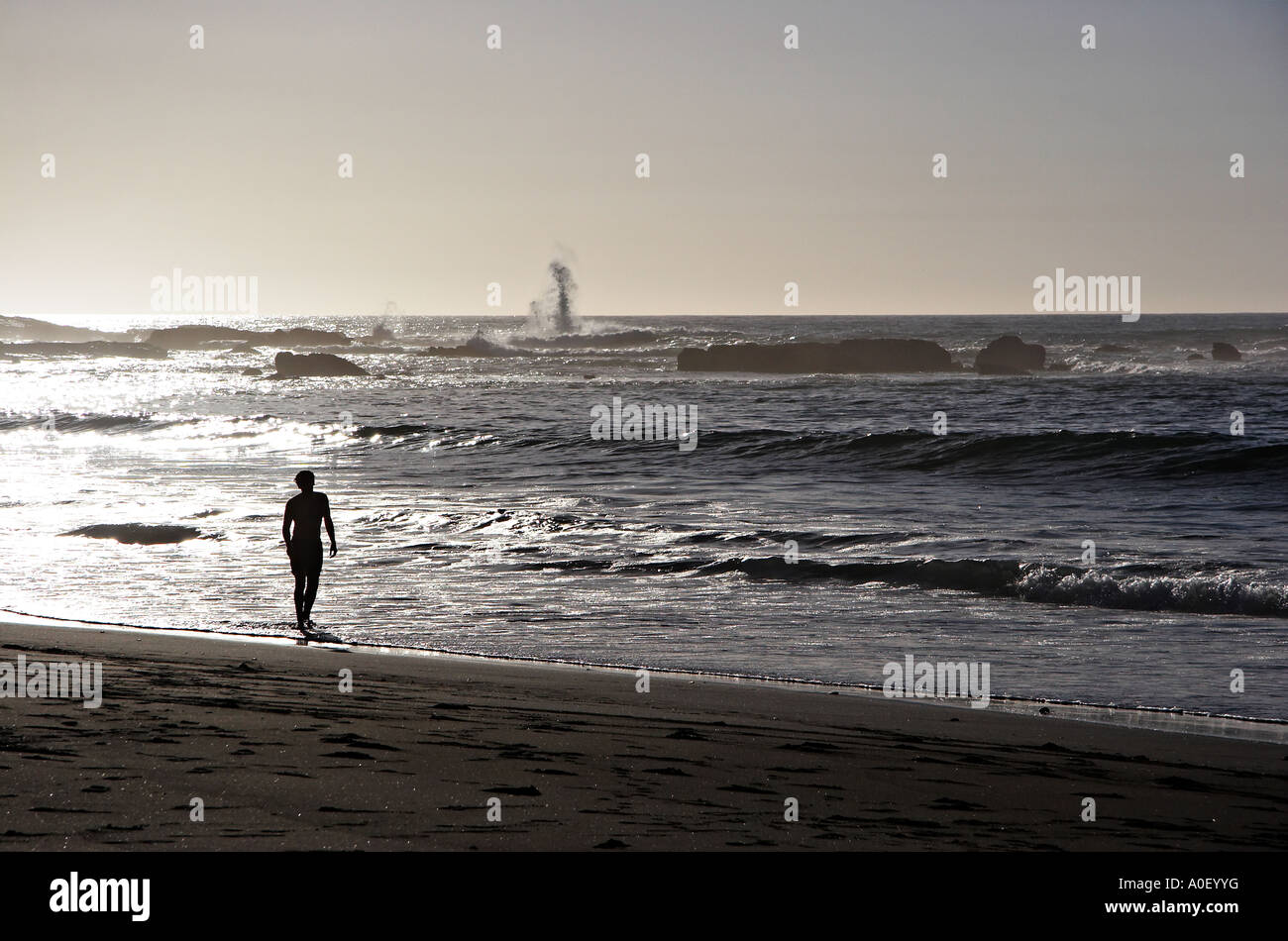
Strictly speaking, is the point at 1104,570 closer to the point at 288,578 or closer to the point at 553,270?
the point at 288,578

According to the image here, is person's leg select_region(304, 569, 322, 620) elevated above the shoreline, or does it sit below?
above

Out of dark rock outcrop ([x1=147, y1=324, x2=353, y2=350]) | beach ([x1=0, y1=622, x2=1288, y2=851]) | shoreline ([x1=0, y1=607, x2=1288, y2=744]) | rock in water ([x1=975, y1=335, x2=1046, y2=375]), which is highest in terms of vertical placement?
dark rock outcrop ([x1=147, y1=324, x2=353, y2=350])

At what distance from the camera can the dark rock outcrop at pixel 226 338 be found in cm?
10712

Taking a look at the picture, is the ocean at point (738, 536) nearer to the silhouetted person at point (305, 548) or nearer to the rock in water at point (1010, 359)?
the silhouetted person at point (305, 548)

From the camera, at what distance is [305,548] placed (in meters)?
10.7

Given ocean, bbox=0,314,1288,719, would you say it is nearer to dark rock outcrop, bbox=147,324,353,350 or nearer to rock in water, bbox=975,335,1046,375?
rock in water, bbox=975,335,1046,375

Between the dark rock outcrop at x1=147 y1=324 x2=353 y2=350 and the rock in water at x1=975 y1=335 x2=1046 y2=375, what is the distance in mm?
63383

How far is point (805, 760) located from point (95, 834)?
10.6ft

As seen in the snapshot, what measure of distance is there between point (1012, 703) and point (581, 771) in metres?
3.66

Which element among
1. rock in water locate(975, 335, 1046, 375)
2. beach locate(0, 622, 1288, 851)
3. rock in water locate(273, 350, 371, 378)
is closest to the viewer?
beach locate(0, 622, 1288, 851)

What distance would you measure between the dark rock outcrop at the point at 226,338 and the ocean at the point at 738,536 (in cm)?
7195

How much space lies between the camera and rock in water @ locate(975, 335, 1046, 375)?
5838cm

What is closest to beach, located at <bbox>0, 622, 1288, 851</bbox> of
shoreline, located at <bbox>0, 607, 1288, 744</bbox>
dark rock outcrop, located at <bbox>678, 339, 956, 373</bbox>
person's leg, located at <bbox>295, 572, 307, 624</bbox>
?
shoreline, located at <bbox>0, 607, 1288, 744</bbox>

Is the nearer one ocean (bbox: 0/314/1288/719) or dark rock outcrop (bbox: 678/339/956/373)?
ocean (bbox: 0/314/1288/719)
